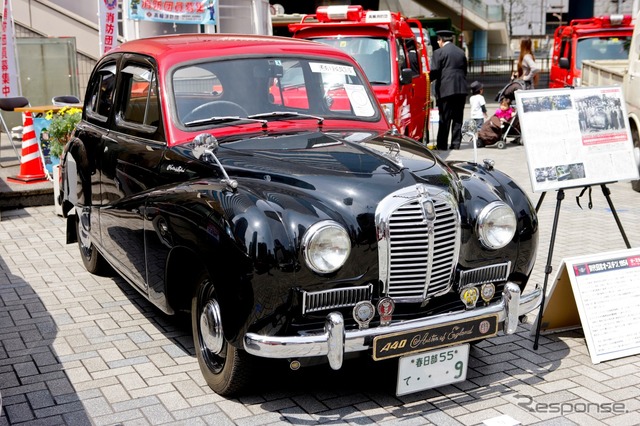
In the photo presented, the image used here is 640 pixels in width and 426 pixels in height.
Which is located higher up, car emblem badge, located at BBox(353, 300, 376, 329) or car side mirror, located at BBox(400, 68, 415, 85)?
car side mirror, located at BBox(400, 68, 415, 85)

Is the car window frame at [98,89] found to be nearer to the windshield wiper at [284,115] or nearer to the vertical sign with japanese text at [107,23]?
the windshield wiper at [284,115]

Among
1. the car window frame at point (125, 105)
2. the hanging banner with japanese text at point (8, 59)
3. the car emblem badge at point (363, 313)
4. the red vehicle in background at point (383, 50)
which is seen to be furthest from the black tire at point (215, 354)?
the hanging banner with japanese text at point (8, 59)

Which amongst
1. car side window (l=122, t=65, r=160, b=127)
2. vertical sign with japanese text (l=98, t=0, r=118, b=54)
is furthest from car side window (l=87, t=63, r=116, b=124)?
vertical sign with japanese text (l=98, t=0, r=118, b=54)

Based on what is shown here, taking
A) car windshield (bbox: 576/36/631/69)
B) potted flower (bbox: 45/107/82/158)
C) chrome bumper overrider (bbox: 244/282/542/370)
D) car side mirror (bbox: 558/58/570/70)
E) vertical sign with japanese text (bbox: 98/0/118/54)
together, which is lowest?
chrome bumper overrider (bbox: 244/282/542/370)

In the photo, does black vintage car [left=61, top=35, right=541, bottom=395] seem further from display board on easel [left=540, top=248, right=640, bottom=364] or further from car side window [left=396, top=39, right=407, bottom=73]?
car side window [left=396, top=39, right=407, bottom=73]

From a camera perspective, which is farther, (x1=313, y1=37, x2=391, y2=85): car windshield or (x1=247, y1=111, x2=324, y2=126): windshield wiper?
(x1=313, y1=37, x2=391, y2=85): car windshield

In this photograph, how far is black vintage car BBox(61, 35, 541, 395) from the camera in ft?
12.8

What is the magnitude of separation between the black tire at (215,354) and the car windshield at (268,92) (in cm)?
122

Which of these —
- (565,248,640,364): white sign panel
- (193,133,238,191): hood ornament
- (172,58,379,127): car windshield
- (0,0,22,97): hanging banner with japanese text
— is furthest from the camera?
(0,0,22,97): hanging banner with japanese text

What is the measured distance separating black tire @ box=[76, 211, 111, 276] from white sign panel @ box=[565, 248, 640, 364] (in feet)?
12.3

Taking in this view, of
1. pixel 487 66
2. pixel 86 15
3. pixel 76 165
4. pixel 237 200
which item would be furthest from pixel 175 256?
pixel 487 66

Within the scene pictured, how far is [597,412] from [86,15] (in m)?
17.0

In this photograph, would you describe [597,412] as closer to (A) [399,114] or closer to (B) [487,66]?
(A) [399,114]

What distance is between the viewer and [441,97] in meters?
14.1
